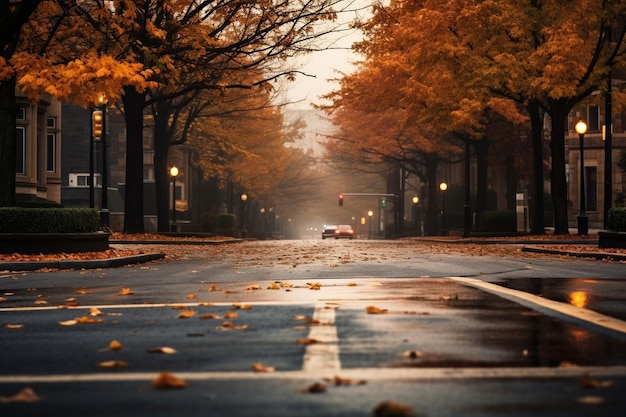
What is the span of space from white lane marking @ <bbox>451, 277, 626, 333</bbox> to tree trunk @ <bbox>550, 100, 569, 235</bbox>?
26.3 meters

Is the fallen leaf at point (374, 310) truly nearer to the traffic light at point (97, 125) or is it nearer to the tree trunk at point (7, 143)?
the tree trunk at point (7, 143)

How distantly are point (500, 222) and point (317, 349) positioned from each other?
39516 mm

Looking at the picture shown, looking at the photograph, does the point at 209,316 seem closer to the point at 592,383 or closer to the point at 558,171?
the point at 592,383

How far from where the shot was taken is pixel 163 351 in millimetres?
7625

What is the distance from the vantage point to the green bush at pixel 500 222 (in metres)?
45.9

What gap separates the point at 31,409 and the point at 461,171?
75.0 meters

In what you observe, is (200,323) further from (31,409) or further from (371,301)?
(31,409)

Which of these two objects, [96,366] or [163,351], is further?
[163,351]

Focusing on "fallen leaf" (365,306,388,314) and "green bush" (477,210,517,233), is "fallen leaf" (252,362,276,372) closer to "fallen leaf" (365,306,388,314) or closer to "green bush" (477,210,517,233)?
"fallen leaf" (365,306,388,314)

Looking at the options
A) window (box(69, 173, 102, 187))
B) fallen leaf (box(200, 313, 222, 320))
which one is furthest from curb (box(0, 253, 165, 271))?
window (box(69, 173, 102, 187))

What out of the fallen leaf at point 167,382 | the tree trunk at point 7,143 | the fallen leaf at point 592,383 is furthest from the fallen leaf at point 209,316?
the tree trunk at point 7,143

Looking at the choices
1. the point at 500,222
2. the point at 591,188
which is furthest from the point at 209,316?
the point at 591,188

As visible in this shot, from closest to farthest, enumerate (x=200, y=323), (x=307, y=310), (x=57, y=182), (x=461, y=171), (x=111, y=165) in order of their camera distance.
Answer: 1. (x=200, y=323)
2. (x=307, y=310)
3. (x=57, y=182)
4. (x=111, y=165)
5. (x=461, y=171)

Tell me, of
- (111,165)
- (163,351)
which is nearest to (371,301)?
(163,351)
